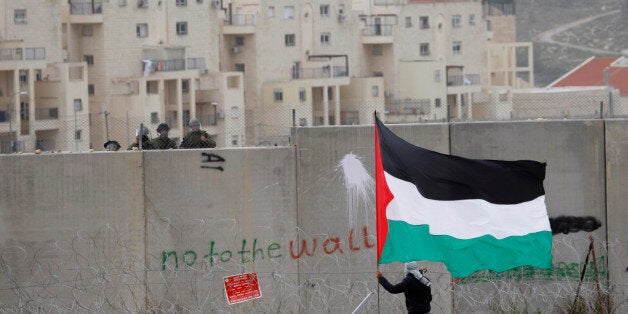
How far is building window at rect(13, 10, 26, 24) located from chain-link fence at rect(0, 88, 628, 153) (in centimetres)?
345

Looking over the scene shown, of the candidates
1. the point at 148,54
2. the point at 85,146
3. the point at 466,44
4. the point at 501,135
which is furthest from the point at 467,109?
the point at 501,135

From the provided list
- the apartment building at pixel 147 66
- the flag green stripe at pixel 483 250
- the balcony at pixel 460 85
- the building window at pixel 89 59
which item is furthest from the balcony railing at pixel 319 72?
the flag green stripe at pixel 483 250

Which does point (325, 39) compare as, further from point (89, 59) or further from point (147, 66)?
point (89, 59)

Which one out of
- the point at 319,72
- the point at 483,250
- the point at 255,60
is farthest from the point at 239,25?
the point at 483,250

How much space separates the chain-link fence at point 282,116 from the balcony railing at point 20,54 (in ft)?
6.20

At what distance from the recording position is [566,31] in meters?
135

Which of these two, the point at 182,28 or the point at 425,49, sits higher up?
the point at 182,28

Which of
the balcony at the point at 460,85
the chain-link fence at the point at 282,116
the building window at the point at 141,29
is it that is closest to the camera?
the chain-link fence at the point at 282,116

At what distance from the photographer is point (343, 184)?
20.7 metres

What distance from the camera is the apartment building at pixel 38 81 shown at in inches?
2197

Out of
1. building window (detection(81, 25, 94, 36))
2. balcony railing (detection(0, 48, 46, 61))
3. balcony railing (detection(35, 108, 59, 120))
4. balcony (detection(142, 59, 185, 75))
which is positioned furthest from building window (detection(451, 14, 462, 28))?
balcony railing (detection(0, 48, 46, 61))

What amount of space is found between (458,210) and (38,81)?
43973 mm

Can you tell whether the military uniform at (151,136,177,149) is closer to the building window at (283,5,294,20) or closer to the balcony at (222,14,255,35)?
the balcony at (222,14,255,35)

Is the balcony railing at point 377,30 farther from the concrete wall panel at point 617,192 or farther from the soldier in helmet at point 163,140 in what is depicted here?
the concrete wall panel at point 617,192
